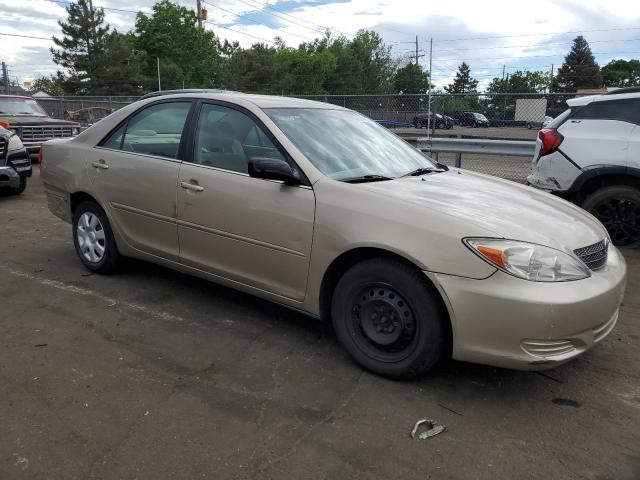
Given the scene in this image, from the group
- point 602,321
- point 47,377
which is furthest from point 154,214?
point 602,321

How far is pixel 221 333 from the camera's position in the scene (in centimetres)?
383

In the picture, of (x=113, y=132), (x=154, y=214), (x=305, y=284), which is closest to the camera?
(x=305, y=284)

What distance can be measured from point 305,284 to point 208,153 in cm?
129

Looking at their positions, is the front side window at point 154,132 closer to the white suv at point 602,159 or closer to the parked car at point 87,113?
the white suv at point 602,159

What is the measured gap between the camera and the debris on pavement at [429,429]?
2.70 metres

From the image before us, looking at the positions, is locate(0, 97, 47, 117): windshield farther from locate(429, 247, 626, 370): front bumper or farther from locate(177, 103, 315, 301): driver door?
locate(429, 247, 626, 370): front bumper

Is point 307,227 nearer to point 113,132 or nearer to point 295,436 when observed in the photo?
point 295,436

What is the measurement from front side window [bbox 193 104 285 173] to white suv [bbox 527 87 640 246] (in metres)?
3.87

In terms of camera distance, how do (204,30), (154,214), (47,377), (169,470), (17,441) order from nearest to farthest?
(169,470)
(17,441)
(47,377)
(154,214)
(204,30)

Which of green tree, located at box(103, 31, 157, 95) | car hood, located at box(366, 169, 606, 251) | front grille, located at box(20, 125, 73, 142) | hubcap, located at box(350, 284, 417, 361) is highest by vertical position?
green tree, located at box(103, 31, 157, 95)

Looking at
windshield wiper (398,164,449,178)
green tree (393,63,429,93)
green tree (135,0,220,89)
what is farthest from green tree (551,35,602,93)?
windshield wiper (398,164,449,178)

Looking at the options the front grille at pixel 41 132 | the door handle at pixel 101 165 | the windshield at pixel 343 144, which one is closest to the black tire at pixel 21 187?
the front grille at pixel 41 132

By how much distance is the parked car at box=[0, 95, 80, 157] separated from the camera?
40.9 ft

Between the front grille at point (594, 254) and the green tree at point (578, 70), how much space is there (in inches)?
2960
